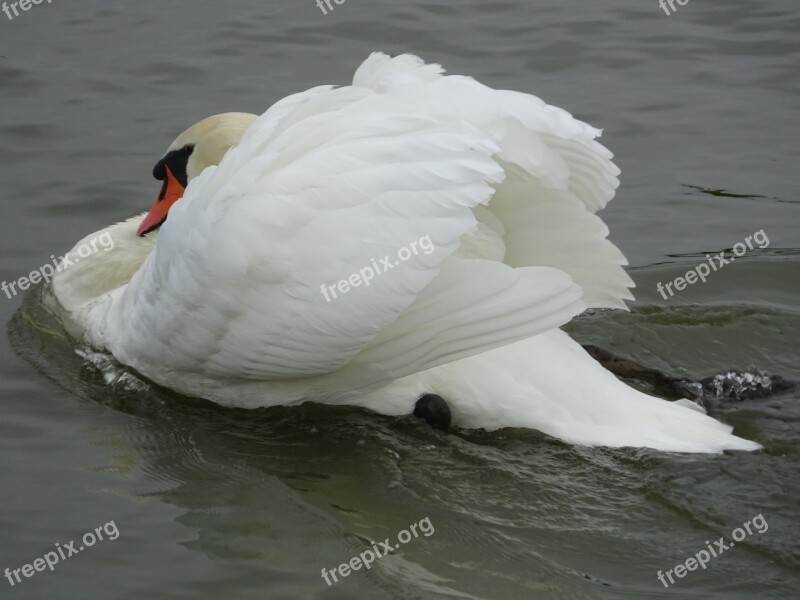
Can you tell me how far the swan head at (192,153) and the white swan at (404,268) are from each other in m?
0.98

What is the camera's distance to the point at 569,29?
1010 centimetres

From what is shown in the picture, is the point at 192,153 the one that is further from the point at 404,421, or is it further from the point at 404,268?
the point at 404,268

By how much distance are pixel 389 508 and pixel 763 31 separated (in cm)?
650

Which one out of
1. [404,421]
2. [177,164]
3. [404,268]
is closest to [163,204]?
[177,164]

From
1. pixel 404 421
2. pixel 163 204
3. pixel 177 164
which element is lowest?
pixel 404 421

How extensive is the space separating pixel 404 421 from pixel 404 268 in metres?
0.96

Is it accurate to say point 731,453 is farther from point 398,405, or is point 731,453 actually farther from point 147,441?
point 147,441

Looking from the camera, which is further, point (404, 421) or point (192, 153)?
point (192, 153)

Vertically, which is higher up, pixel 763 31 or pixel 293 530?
pixel 763 31

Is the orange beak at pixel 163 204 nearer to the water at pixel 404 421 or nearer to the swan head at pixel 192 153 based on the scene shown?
the swan head at pixel 192 153

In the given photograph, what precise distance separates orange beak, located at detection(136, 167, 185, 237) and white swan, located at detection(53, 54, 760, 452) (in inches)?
36.8

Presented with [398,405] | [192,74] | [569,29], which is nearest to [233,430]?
[398,405]

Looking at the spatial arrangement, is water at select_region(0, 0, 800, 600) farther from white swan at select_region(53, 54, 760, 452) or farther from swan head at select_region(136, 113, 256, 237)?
swan head at select_region(136, 113, 256, 237)

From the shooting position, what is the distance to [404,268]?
14.8 feet
